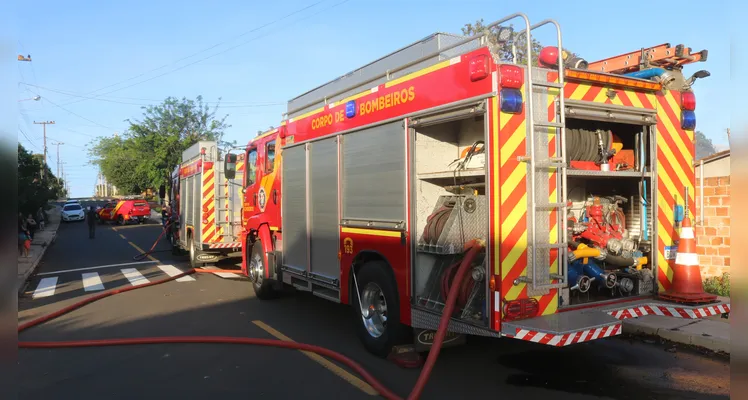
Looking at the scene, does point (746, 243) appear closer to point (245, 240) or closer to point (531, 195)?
point (531, 195)

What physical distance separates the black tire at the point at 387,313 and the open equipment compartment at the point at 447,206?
407 mm

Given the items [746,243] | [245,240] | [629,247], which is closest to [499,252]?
[629,247]

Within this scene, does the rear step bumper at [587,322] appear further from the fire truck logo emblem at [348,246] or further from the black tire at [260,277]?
the black tire at [260,277]

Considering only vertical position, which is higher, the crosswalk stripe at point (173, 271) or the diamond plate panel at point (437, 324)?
the diamond plate panel at point (437, 324)

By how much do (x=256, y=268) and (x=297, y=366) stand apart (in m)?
4.06

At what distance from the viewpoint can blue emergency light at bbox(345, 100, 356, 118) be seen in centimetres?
631

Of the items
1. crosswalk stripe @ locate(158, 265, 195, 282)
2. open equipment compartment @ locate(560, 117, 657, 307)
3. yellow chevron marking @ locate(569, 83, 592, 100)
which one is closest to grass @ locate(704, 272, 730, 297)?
open equipment compartment @ locate(560, 117, 657, 307)

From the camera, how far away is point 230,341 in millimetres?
6465

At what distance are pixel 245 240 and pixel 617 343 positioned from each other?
21.6ft

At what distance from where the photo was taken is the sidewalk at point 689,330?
5.98 metres

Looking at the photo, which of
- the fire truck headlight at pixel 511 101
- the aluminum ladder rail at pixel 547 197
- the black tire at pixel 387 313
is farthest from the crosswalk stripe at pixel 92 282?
the fire truck headlight at pixel 511 101

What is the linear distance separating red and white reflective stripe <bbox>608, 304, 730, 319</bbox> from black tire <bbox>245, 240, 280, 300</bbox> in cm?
575

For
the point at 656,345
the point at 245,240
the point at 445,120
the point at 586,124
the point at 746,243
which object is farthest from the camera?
the point at 245,240

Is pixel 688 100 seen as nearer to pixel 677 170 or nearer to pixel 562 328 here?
pixel 677 170
